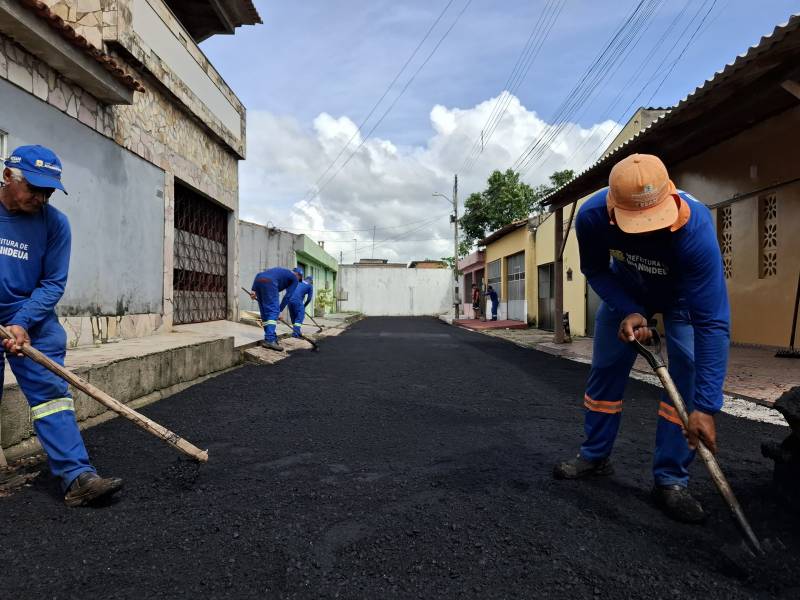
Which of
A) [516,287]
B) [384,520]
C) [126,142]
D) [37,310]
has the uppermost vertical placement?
[126,142]

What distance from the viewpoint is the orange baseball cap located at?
2.00 meters

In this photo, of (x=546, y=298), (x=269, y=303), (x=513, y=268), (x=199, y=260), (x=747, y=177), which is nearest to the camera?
(x=747, y=177)

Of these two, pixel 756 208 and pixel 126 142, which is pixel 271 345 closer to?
pixel 126 142

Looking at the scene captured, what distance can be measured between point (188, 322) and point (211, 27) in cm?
691

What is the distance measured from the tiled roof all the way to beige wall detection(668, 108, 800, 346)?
8.27m

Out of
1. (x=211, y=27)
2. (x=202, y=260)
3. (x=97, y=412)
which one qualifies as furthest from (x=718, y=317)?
(x=211, y=27)

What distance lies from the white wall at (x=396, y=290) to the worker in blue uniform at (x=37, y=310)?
32271 millimetres

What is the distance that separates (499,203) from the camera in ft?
101

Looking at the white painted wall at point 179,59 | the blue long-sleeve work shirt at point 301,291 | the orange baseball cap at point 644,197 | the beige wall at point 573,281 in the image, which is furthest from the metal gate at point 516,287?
the orange baseball cap at point 644,197

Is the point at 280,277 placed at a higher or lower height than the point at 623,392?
higher

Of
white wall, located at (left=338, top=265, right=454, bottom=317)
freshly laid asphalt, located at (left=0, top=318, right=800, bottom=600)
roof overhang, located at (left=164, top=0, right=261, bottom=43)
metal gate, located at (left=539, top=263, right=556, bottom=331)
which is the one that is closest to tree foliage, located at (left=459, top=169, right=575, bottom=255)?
white wall, located at (left=338, top=265, right=454, bottom=317)

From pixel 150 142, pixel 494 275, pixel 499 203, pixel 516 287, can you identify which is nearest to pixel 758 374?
pixel 150 142

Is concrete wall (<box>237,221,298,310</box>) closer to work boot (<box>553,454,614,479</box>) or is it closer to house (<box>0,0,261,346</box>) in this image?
house (<box>0,0,261,346</box>)

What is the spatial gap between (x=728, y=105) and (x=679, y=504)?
17.7 feet
